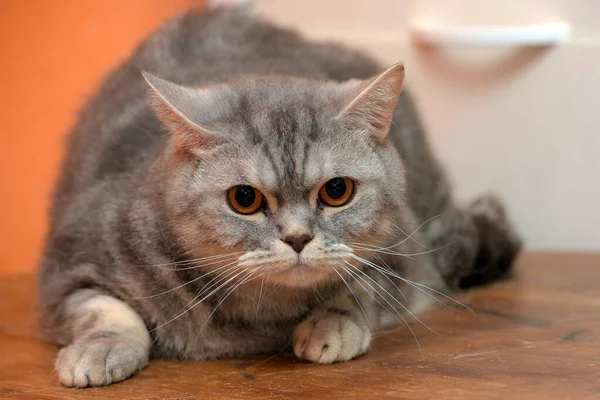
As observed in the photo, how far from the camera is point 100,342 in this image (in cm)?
132

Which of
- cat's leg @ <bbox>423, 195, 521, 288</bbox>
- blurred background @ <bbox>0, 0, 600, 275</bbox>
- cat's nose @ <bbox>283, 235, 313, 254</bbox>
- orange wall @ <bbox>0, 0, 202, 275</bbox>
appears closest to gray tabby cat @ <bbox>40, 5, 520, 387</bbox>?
cat's nose @ <bbox>283, 235, 313, 254</bbox>

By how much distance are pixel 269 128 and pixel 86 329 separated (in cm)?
49

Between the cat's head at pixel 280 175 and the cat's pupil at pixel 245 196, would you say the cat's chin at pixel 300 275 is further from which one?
the cat's pupil at pixel 245 196

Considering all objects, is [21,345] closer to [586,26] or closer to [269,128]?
[269,128]

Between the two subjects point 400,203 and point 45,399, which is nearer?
point 45,399

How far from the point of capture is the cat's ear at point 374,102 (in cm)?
134

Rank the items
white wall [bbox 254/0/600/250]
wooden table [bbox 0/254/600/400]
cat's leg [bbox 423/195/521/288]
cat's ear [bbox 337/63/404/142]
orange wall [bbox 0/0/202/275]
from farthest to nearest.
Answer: orange wall [bbox 0/0/202/275] < white wall [bbox 254/0/600/250] < cat's leg [bbox 423/195/521/288] < cat's ear [bbox 337/63/404/142] < wooden table [bbox 0/254/600/400]

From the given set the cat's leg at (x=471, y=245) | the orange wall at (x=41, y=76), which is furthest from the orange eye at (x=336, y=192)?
the orange wall at (x=41, y=76)

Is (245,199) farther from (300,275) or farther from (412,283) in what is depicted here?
(412,283)

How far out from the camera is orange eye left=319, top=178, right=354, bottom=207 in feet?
4.28

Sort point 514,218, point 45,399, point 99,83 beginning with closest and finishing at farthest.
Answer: point 45,399 → point 99,83 → point 514,218

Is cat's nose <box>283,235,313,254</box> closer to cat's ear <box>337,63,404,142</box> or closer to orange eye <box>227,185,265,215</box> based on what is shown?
orange eye <box>227,185,265,215</box>

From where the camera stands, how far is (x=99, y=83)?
7.14ft

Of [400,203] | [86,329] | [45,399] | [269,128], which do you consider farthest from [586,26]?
[45,399]
